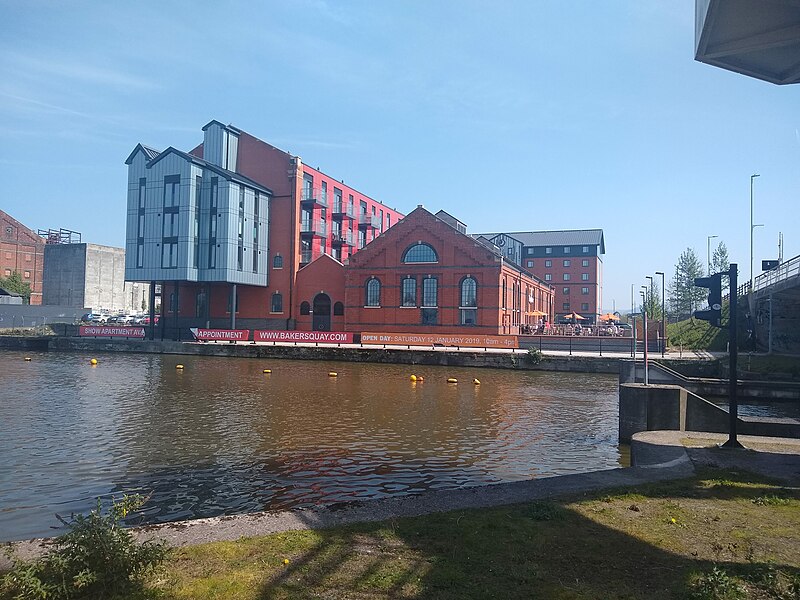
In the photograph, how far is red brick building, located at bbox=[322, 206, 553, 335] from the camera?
1930 inches

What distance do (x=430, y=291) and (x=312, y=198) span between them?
16.2 metres

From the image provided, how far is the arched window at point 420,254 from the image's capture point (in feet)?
167

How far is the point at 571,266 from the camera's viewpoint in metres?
94.9

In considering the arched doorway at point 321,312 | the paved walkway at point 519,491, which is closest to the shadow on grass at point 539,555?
the paved walkway at point 519,491

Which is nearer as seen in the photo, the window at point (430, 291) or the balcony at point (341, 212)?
the window at point (430, 291)

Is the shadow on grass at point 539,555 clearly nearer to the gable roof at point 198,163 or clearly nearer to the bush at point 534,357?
the bush at point 534,357

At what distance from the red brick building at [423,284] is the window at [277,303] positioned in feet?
6.43

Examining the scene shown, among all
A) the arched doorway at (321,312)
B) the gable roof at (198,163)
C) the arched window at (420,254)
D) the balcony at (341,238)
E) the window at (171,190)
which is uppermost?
the gable roof at (198,163)

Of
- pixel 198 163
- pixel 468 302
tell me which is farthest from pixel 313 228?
pixel 468 302

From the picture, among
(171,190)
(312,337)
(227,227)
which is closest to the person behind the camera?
(312,337)

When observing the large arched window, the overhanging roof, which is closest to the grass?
the overhanging roof

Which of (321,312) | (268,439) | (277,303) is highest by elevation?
(277,303)

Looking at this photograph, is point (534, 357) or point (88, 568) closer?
point (88, 568)

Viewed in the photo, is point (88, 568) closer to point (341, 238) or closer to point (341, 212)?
point (341, 238)
